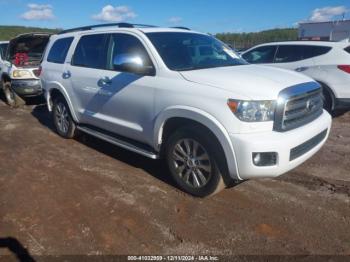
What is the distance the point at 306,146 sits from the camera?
12.4ft

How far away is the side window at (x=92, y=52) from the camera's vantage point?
5.13m

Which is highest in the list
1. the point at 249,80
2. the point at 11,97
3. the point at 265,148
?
the point at 249,80

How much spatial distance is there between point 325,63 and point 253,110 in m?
4.94

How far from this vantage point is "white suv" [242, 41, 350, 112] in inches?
286

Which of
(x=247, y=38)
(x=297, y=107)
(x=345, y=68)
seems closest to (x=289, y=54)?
(x=345, y=68)

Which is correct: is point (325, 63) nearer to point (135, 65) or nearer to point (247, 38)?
point (135, 65)

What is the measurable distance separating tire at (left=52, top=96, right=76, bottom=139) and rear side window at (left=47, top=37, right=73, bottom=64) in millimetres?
705

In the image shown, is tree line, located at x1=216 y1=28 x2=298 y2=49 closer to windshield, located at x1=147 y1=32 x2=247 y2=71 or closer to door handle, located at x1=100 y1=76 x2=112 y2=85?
windshield, located at x1=147 y1=32 x2=247 y2=71

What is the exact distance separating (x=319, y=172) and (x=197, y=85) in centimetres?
226

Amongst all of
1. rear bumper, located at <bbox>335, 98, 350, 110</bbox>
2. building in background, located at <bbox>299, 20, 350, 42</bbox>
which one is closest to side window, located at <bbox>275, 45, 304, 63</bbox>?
rear bumper, located at <bbox>335, 98, 350, 110</bbox>

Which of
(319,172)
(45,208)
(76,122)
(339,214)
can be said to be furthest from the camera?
(76,122)

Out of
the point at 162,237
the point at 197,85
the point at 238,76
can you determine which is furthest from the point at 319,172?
the point at 162,237

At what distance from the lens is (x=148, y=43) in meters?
4.42

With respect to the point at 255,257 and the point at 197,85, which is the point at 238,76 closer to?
the point at 197,85
